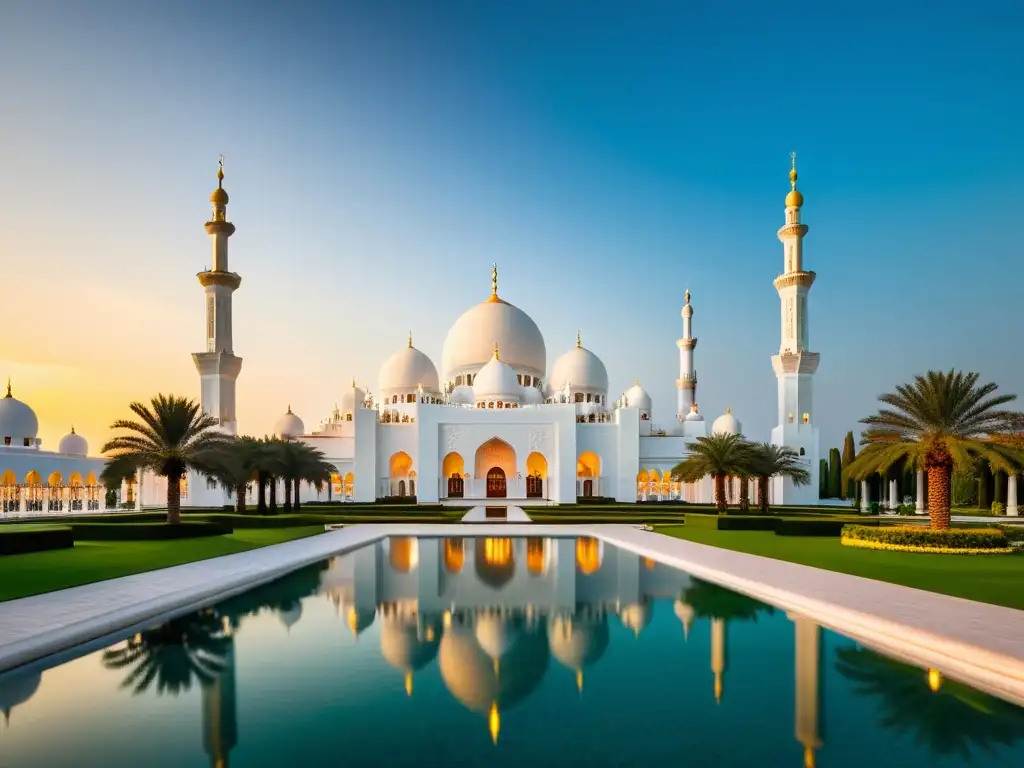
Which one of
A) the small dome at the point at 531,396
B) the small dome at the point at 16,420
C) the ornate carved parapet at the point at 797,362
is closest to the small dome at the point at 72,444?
the small dome at the point at 16,420

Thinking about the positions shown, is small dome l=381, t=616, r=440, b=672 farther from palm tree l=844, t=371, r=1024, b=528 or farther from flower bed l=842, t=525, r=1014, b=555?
palm tree l=844, t=371, r=1024, b=528

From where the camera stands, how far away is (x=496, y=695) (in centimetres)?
478

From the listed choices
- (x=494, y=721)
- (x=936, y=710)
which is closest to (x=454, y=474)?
(x=494, y=721)

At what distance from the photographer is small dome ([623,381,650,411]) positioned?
4019cm

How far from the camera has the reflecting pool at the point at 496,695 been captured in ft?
12.7

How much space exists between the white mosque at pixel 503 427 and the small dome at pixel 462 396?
7 cm

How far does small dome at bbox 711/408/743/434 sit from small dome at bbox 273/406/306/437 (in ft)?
71.6

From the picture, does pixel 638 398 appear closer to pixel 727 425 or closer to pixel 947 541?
pixel 727 425

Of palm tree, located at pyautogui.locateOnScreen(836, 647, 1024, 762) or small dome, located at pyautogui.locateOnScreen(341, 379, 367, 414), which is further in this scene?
small dome, located at pyautogui.locateOnScreen(341, 379, 367, 414)

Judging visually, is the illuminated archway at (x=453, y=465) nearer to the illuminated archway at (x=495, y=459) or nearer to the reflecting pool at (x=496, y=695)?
the illuminated archway at (x=495, y=459)

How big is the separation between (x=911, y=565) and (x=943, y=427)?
193 inches

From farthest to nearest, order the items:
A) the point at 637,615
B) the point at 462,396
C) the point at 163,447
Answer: the point at 462,396 → the point at 163,447 → the point at 637,615

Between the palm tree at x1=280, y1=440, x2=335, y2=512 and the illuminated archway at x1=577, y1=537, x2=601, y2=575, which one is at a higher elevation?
the palm tree at x1=280, y1=440, x2=335, y2=512

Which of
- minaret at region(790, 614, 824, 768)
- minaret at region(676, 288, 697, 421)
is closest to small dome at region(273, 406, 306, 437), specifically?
minaret at region(676, 288, 697, 421)
